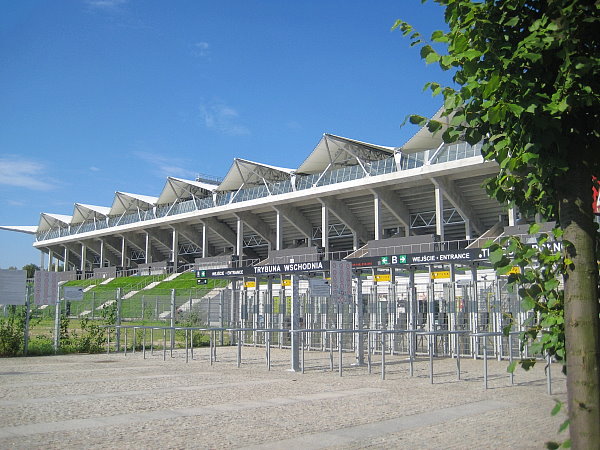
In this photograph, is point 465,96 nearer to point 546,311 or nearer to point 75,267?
point 546,311

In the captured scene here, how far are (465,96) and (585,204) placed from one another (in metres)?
0.93

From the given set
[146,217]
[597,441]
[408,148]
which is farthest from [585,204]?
[146,217]

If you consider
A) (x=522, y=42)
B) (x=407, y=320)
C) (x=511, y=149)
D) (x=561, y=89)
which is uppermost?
(x=522, y=42)

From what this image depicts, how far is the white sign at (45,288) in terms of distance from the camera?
1923cm

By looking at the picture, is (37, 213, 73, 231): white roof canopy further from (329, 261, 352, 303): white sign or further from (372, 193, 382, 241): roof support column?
(329, 261, 352, 303): white sign

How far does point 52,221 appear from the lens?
102 metres

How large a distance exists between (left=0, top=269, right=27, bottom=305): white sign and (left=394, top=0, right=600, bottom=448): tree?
53.9 feet

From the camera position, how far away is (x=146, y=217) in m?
75.8

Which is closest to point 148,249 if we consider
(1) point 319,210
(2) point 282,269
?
(1) point 319,210

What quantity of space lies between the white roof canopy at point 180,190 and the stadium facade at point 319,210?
0.15m

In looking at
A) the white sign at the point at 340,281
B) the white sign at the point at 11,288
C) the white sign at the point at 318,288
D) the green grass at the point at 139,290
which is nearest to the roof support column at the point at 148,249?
the green grass at the point at 139,290

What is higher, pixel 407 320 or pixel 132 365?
pixel 407 320

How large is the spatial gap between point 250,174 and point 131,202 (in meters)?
26.1

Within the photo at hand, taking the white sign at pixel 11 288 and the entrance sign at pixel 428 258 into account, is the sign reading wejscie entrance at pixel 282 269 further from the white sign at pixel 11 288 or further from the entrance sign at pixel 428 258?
the white sign at pixel 11 288
